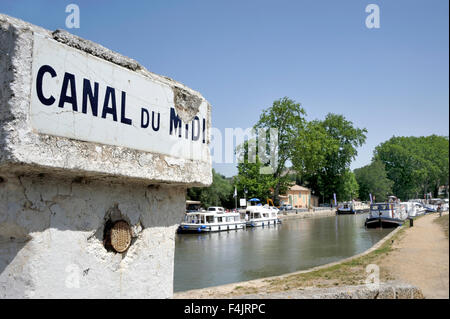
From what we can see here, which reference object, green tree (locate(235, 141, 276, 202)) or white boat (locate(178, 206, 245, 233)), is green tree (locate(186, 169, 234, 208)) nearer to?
green tree (locate(235, 141, 276, 202))

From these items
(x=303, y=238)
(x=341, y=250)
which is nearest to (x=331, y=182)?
(x=303, y=238)

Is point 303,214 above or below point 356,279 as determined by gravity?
below

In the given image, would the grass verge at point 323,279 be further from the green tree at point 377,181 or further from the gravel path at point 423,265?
the green tree at point 377,181

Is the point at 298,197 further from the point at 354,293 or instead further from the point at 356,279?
the point at 354,293

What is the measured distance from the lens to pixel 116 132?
231cm

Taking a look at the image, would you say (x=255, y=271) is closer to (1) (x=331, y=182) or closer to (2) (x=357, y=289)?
(2) (x=357, y=289)

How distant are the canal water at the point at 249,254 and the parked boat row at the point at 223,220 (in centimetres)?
94

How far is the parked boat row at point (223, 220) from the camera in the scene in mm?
29459

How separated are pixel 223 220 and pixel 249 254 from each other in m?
11.3

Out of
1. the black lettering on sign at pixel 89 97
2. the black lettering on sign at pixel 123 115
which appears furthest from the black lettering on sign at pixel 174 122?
the black lettering on sign at pixel 89 97

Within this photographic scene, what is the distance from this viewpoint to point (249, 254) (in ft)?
64.9

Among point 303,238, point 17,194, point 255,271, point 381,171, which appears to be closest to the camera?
point 17,194

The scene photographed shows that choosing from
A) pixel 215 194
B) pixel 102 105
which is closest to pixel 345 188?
pixel 215 194
